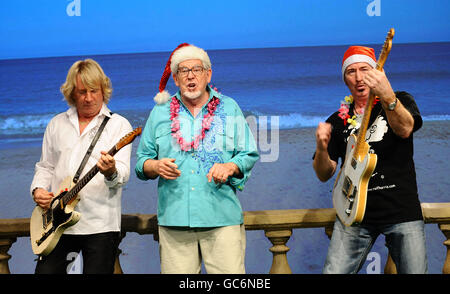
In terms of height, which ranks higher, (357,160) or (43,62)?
(43,62)

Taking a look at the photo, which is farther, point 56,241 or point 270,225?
point 270,225

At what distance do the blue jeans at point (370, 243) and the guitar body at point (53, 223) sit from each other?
1.25m

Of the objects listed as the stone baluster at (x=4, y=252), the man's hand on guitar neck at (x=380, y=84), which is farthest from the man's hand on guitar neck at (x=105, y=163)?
the man's hand on guitar neck at (x=380, y=84)

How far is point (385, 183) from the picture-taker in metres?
2.45

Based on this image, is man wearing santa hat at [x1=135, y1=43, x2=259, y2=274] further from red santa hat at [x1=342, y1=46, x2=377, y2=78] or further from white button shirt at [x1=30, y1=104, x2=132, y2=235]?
red santa hat at [x1=342, y1=46, x2=377, y2=78]

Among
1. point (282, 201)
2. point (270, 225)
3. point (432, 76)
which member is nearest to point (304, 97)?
point (432, 76)

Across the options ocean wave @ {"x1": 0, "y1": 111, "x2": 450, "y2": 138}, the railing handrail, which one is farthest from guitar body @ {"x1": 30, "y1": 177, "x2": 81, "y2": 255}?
ocean wave @ {"x1": 0, "y1": 111, "x2": 450, "y2": 138}

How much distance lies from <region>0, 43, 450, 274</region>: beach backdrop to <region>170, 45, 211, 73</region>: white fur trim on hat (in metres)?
2.74

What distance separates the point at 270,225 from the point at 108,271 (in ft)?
2.90

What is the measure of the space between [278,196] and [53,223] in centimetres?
526

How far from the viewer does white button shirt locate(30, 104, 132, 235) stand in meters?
2.60

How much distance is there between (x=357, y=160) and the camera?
2.38m

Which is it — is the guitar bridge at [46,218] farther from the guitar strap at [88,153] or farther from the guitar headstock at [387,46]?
the guitar headstock at [387,46]
